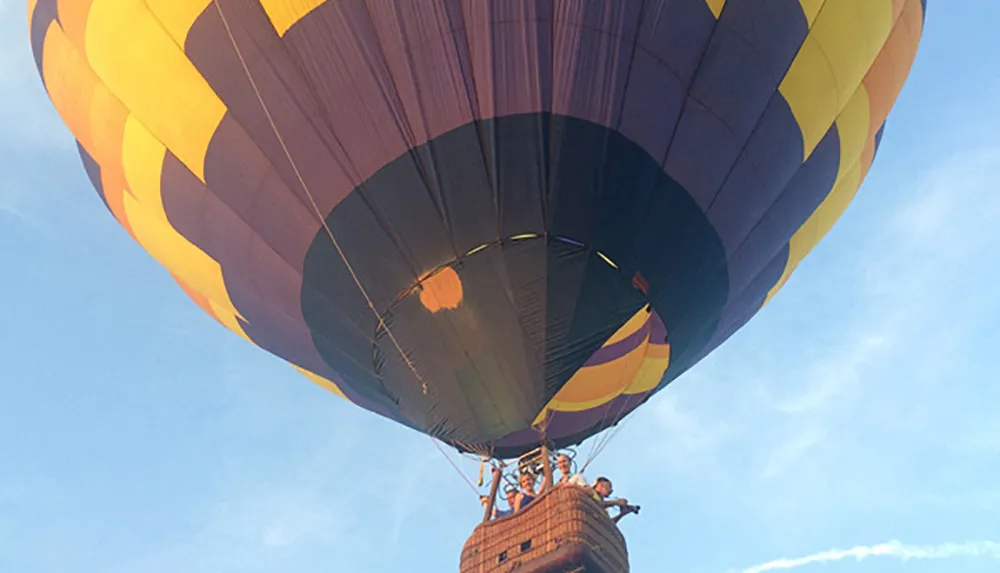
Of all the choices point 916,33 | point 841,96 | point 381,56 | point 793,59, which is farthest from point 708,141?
point 916,33

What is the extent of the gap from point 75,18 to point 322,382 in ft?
11.5

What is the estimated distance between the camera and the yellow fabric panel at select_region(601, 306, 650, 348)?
781 cm

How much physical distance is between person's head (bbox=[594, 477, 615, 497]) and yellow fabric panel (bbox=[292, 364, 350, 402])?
8.09ft

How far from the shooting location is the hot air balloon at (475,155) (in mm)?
6559

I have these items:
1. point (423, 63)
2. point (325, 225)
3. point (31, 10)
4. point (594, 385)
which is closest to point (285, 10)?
point (423, 63)

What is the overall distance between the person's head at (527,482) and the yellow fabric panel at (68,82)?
4.15 metres

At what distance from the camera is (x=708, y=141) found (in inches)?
273

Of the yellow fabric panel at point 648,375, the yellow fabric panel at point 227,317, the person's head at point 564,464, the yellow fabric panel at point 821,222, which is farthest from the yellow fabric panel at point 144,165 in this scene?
the yellow fabric panel at point 821,222

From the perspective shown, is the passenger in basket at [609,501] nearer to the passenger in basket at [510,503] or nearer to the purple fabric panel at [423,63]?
the passenger in basket at [510,503]

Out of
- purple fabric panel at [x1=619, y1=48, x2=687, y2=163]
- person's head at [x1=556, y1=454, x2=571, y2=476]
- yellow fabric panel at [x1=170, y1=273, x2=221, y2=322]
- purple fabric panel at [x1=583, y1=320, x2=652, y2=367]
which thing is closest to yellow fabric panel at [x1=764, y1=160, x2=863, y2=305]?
purple fabric panel at [x1=583, y1=320, x2=652, y2=367]

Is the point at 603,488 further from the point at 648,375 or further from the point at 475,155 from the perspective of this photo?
the point at 475,155

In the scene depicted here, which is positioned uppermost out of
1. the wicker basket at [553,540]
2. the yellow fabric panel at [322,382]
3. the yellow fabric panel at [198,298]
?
the yellow fabric panel at [198,298]

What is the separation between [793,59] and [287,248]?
3619 mm

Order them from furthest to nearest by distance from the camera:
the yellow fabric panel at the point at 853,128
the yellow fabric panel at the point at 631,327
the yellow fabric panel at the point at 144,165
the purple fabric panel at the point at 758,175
A: the yellow fabric panel at the point at 853,128 → the yellow fabric panel at the point at 631,327 → the yellow fabric panel at the point at 144,165 → the purple fabric panel at the point at 758,175
